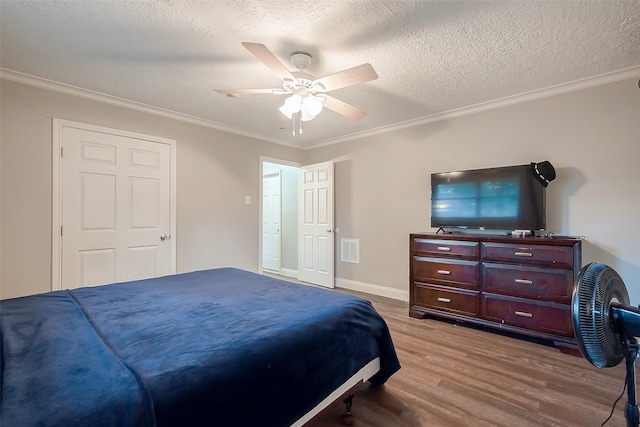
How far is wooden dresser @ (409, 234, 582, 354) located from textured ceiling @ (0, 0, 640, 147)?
5.07 feet

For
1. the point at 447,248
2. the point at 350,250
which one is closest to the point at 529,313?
the point at 447,248

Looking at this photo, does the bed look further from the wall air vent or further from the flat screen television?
the wall air vent

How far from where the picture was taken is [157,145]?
3518mm

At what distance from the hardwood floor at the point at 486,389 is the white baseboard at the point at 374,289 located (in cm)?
125

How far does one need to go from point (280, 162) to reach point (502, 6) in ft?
11.9

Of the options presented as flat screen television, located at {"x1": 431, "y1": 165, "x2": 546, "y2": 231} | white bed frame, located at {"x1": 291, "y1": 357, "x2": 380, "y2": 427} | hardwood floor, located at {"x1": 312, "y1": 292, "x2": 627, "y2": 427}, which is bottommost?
hardwood floor, located at {"x1": 312, "y1": 292, "x2": 627, "y2": 427}

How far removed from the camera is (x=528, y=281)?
2.66 metres

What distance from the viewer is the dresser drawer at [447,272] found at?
297 centimetres

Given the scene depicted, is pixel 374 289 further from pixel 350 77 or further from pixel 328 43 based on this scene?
pixel 328 43

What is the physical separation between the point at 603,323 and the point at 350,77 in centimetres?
183

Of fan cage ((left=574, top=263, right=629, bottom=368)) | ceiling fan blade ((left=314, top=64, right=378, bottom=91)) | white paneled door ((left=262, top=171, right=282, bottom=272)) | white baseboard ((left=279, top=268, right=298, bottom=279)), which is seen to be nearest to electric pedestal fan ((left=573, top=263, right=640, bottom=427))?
fan cage ((left=574, top=263, right=629, bottom=368))

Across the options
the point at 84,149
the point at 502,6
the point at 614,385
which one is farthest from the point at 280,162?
the point at 614,385

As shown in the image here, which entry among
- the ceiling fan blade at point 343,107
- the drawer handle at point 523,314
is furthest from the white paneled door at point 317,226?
the drawer handle at point 523,314

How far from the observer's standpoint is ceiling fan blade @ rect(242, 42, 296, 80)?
5.53ft
